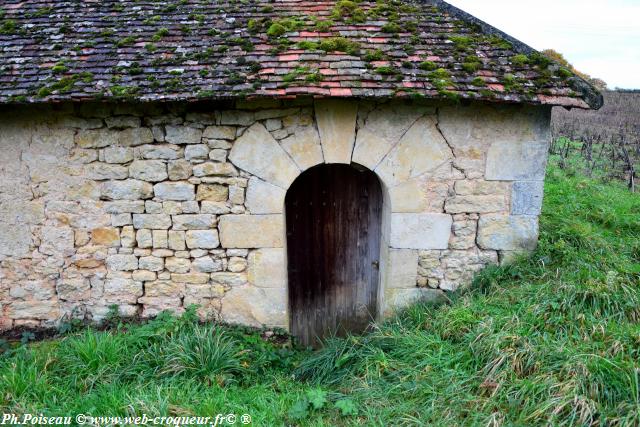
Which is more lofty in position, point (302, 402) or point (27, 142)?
point (27, 142)

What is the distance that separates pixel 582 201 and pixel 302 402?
5.31m

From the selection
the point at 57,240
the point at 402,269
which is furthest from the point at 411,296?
the point at 57,240

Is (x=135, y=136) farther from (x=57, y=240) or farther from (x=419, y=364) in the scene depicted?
(x=419, y=364)

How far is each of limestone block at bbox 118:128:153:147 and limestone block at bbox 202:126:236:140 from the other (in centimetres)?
53

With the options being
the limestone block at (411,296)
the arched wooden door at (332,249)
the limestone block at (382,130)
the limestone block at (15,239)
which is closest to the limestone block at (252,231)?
the arched wooden door at (332,249)

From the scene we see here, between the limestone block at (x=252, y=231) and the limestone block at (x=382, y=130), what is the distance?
1.02 m

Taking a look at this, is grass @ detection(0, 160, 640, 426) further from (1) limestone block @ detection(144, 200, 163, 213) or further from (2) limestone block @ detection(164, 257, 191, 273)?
(1) limestone block @ detection(144, 200, 163, 213)

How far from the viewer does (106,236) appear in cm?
414

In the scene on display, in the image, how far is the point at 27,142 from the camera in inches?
158

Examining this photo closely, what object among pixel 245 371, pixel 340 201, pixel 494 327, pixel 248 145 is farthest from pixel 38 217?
pixel 494 327

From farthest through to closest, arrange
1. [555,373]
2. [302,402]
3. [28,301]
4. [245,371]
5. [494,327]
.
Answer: [28,301] < [245,371] < [494,327] < [302,402] < [555,373]

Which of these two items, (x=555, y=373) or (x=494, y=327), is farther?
(x=494, y=327)

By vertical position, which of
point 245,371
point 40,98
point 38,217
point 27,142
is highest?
point 40,98

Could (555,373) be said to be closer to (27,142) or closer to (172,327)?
(172,327)
